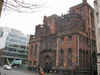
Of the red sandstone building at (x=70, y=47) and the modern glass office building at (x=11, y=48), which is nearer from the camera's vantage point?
the red sandstone building at (x=70, y=47)

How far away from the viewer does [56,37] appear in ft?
120

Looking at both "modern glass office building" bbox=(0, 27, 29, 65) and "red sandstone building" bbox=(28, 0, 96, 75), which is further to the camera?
"modern glass office building" bbox=(0, 27, 29, 65)

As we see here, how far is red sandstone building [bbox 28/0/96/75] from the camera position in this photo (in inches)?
1242

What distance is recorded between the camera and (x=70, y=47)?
106ft

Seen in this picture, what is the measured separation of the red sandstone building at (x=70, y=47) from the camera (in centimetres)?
3155

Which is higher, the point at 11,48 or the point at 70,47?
the point at 11,48

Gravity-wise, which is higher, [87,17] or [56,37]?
[87,17]

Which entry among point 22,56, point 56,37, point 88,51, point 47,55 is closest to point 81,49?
point 88,51

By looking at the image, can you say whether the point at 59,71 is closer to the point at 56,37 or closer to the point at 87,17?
the point at 56,37

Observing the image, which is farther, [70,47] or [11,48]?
[11,48]

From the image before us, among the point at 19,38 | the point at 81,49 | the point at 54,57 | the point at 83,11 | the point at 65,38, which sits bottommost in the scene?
the point at 54,57

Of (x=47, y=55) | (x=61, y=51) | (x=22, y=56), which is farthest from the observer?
(x=22, y=56)

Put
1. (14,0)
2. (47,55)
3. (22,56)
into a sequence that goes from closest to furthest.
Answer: (14,0)
(47,55)
(22,56)

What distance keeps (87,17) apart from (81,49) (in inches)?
487
